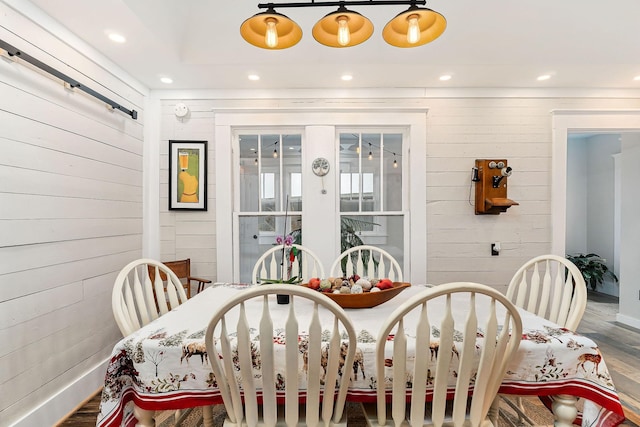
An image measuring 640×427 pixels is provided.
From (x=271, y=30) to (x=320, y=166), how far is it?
1538 millimetres

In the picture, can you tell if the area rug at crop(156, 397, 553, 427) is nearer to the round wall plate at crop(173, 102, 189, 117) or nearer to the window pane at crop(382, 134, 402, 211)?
the window pane at crop(382, 134, 402, 211)

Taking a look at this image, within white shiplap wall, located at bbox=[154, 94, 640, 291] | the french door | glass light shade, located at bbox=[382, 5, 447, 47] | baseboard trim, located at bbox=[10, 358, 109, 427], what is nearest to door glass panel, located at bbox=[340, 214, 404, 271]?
the french door

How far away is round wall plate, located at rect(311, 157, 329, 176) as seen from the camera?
2885 mm

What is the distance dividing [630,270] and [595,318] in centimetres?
68

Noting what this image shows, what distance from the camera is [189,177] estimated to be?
290 cm

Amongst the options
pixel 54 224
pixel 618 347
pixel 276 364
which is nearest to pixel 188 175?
pixel 54 224

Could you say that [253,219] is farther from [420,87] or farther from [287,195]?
[420,87]

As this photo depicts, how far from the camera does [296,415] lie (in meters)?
1.07

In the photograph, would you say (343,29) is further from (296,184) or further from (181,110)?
(181,110)

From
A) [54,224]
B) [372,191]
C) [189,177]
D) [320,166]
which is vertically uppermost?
[320,166]

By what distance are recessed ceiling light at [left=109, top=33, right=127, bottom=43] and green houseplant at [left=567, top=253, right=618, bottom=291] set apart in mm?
6302

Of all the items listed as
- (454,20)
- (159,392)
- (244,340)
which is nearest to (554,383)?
(244,340)

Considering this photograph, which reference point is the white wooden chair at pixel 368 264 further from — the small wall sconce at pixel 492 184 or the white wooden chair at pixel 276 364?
the white wooden chair at pixel 276 364

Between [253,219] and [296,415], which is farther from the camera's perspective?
[253,219]
